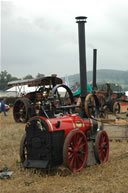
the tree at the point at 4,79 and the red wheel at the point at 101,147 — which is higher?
the tree at the point at 4,79

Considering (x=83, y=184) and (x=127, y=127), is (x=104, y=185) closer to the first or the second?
(x=83, y=184)

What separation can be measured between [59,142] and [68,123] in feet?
1.36

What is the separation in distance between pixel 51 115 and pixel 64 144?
638 mm

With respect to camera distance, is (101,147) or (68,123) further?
(101,147)

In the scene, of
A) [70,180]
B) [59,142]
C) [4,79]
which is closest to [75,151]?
[59,142]

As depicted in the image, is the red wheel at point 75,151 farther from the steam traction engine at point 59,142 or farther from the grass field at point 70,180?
the grass field at point 70,180

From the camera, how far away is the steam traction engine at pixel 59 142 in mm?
5105

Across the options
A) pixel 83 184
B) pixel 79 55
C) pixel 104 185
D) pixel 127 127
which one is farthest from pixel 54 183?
pixel 127 127

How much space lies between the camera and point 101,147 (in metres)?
6.05

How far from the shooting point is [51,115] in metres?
5.46

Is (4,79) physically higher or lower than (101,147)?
higher

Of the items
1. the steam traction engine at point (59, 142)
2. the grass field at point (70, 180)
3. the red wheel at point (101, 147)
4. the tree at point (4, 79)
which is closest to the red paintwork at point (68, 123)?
the steam traction engine at point (59, 142)

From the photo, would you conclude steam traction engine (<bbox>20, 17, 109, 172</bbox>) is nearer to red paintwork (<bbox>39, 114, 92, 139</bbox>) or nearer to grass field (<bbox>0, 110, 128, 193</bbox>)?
red paintwork (<bbox>39, 114, 92, 139</bbox>)

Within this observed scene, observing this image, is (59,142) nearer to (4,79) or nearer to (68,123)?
(68,123)
